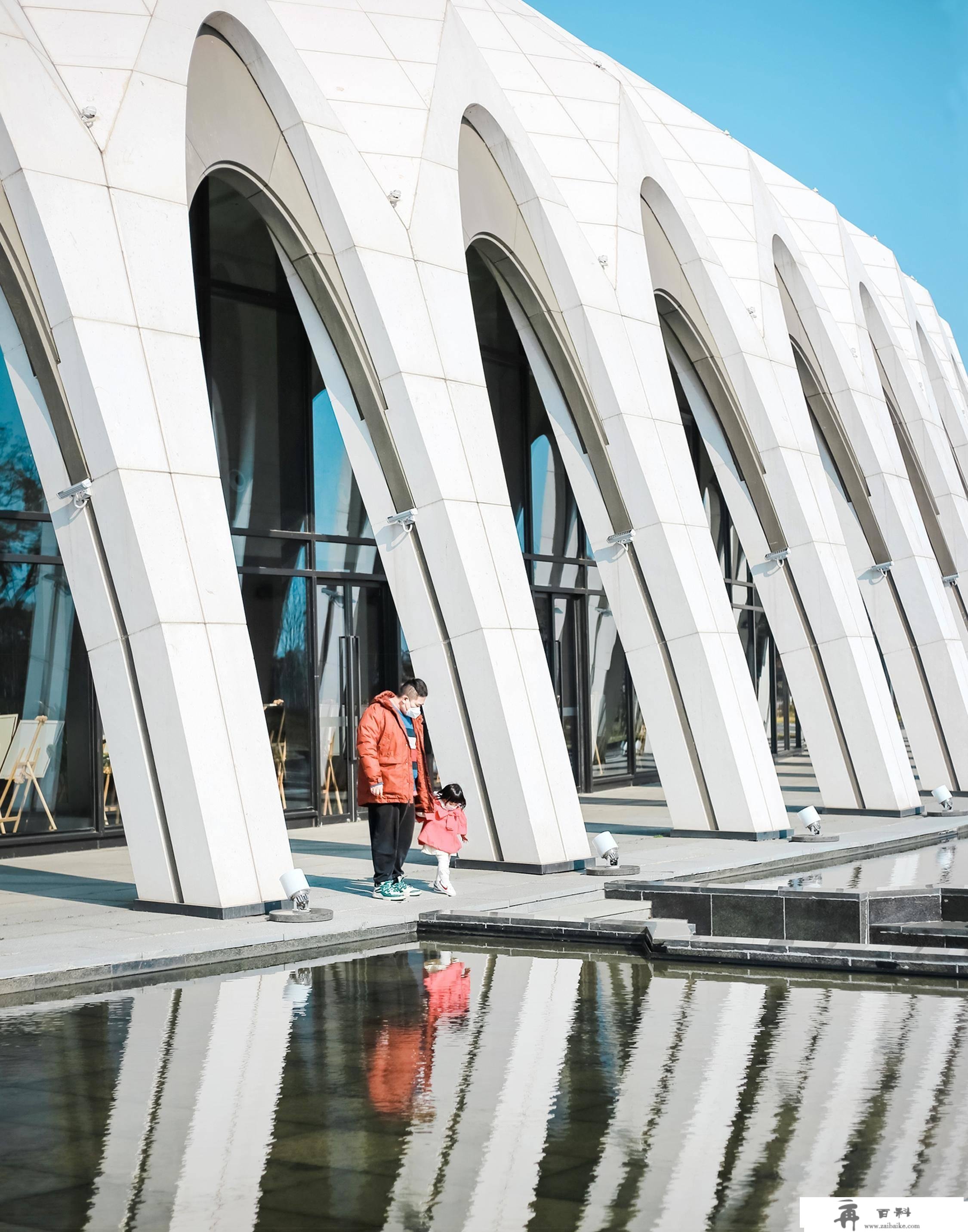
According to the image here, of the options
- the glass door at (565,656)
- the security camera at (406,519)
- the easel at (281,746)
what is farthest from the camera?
the glass door at (565,656)

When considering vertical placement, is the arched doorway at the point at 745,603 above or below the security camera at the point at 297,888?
above

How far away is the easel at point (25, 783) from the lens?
16.3m

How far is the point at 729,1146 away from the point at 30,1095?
2878mm

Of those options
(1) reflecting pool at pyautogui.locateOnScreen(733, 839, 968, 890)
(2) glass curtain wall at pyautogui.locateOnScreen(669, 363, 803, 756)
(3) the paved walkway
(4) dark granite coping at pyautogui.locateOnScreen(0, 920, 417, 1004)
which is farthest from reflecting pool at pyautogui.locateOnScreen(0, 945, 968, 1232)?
(2) glass curtain wall at pyautogui.locateOnScreen(669, 363, 803, 756)

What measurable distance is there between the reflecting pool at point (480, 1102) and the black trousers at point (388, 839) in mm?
3160

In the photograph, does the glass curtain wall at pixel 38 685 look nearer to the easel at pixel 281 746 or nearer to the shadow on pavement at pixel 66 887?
the shadow on pavement at pixel 66 887

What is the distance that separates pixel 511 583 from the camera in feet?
46.0

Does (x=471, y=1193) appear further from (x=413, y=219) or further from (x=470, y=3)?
(x=470, y=3)

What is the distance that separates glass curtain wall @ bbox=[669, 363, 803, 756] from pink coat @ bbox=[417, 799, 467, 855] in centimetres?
1668

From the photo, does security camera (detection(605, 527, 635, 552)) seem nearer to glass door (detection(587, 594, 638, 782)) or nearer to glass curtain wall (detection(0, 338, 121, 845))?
glass curtain wall (detection(0, 338, 121, 845))

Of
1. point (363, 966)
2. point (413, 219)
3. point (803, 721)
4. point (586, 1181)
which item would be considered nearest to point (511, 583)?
point (413, 219)

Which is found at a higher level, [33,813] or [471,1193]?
[33,813]

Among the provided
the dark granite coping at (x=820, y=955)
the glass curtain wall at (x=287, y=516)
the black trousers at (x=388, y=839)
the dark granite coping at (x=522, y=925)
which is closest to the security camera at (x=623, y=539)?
the glass curtain wall at (x=287, y=516)

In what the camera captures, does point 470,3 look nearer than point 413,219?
No
